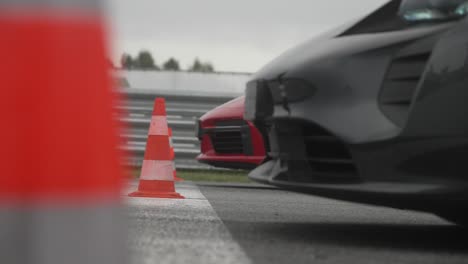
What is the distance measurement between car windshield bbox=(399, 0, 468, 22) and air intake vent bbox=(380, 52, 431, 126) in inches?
9.1

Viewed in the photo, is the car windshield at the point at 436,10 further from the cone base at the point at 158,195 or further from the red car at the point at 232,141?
the red car at the point at 232,141

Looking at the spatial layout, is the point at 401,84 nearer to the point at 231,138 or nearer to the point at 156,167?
the point at 156,167

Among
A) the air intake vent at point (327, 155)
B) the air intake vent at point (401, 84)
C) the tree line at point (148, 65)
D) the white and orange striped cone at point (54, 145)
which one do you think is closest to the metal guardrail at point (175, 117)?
the tree line at point (148, 65)

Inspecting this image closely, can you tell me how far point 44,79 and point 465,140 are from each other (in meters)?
2.45

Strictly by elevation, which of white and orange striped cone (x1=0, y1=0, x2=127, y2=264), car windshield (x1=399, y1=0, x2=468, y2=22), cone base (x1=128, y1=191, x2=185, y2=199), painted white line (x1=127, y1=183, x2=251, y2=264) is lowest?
cone base (x1=128, y1=191, x2=185, y2=199)

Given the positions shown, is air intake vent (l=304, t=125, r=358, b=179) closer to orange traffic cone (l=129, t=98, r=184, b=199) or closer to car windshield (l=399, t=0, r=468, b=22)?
car windshield (l=399, t=0, r=468, b=22)

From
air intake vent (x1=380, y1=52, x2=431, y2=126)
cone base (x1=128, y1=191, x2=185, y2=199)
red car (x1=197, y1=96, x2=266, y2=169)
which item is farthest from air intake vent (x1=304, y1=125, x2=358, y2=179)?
red car (x1=197, y1=96, x2=266, y2=169)

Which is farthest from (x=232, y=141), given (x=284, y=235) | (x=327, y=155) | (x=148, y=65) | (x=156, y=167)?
(x=148, y=65)

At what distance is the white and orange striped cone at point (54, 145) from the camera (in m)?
1.53

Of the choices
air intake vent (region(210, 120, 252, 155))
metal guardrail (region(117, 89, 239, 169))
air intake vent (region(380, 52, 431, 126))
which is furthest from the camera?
metal guardrail (region(117, 89, 239, 169))

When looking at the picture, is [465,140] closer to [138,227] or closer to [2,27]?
[138,227]

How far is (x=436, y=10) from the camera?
12.9 ft

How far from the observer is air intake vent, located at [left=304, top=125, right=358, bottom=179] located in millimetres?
3971

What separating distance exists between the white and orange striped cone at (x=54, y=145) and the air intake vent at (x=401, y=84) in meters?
2.28
